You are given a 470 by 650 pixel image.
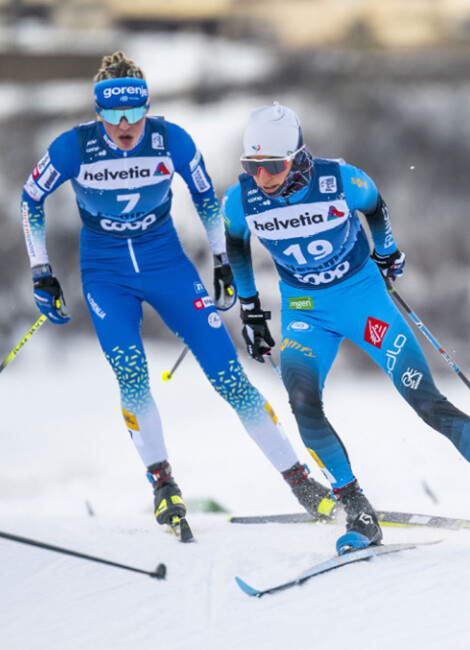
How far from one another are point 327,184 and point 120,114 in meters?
0.98

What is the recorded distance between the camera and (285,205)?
3.30m

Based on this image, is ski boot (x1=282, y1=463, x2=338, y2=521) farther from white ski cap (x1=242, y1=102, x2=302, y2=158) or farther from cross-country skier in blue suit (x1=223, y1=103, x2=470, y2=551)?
white ski cap (x1=242, y1=102, x2=302, y2=158)

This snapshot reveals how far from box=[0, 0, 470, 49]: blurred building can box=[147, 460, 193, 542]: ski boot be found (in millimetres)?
10982

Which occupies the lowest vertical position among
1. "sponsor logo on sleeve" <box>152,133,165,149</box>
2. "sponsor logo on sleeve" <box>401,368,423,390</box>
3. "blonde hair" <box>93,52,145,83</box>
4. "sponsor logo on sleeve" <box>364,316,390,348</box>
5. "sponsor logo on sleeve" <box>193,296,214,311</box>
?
"sponsor logo on sleeve" <box>193,296,214,311</box>

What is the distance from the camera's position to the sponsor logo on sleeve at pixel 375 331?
329cm

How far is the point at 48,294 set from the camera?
3791mm

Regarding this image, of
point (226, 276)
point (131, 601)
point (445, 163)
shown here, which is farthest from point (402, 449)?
point (445, 163)

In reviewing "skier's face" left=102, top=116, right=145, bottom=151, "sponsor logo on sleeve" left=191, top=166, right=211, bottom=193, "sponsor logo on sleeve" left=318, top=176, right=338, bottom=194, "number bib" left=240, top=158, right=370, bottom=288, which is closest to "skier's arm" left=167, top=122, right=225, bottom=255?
"sponsor logo on sleeve" left=191, top=166, right=211, bottom=193

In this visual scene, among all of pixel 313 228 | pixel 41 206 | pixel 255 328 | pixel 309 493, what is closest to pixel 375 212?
pixel 313 228

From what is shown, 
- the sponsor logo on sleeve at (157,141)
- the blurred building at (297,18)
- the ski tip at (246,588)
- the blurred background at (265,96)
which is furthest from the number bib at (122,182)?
the blurred building at (297,18)

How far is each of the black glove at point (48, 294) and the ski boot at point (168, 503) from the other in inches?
32.6

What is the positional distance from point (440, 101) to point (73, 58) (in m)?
5.99

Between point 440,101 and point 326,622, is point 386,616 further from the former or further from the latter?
point 440,101

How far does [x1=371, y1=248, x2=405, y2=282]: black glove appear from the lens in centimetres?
363
